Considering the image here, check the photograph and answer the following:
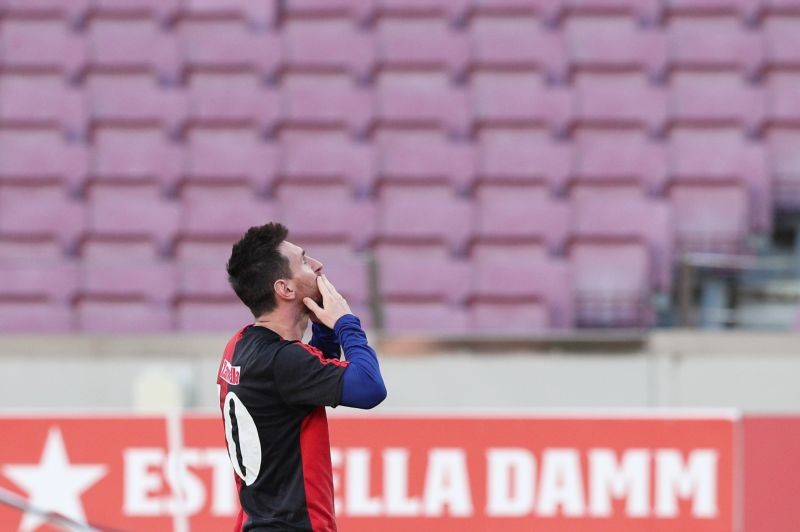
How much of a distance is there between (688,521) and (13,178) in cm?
410

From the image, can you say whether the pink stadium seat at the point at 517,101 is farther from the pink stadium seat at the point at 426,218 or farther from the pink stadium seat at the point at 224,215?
the pink stadium seat at the point at 224,215

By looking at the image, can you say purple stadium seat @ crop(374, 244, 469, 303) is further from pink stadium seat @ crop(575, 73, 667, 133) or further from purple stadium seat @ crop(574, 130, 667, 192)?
pink stadium seat @ crop(575, 73, 667, 133)

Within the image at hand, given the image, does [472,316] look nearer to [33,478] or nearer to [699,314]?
[699,314]

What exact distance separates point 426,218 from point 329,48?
129 cm

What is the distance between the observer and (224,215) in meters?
6.23

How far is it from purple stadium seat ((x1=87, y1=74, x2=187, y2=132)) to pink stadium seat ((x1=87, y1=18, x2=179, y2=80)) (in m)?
0.07

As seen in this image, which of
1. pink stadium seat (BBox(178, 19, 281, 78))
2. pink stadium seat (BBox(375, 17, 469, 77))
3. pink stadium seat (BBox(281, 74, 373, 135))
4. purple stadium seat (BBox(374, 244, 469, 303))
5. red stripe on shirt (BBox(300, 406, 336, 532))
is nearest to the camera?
red stripe on shirt (BBox(300, 406, 336, 532))

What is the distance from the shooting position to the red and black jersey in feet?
7.73

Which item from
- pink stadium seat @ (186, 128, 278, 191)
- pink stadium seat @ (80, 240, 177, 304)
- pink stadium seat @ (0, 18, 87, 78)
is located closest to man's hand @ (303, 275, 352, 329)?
pink stadium seat @ (80, 240, 177, 304)

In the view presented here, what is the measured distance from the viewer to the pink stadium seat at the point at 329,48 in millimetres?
6672

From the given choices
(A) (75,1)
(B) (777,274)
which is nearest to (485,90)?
(B) (777,274)

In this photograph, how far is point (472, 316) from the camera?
5777 millimetres

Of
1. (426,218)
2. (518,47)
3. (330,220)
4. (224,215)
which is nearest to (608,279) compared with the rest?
(426,218)

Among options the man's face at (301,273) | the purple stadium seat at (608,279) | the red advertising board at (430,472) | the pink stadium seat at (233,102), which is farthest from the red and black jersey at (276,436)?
the pink stadium seat at (233,102)
